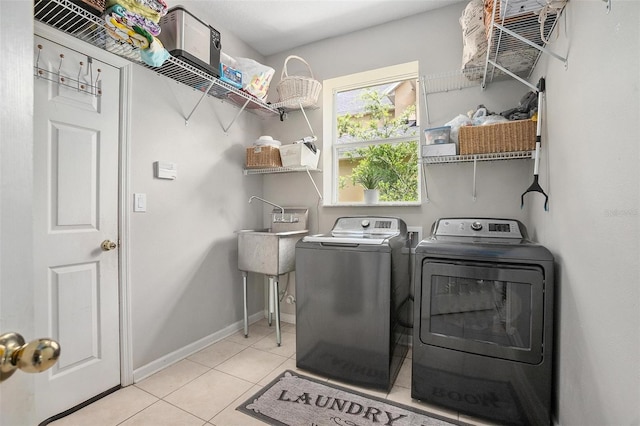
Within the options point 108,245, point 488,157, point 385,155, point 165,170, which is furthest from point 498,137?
point 108,245

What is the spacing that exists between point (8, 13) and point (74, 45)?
5.09 feet

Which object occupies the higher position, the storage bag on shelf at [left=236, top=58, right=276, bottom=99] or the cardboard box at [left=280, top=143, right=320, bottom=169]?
the storage bag on shelf at [left=236, top=58, right=276, bottom=99]

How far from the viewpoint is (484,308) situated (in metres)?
1.61

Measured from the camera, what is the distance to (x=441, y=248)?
167 cm

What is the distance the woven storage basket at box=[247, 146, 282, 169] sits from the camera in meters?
2.64

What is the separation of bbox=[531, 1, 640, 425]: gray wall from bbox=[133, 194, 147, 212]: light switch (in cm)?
235

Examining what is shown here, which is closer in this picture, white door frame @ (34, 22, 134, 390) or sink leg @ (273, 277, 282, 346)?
white door frame @ (34, 22, 134, 390)

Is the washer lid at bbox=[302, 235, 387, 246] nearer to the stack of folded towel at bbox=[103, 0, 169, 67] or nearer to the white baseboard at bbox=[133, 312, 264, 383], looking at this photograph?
the white baseboard at bbox=[133, 312, 264, 383]

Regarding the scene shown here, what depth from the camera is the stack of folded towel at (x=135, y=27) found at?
1440 millimetres

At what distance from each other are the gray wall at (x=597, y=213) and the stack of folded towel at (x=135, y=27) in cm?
197

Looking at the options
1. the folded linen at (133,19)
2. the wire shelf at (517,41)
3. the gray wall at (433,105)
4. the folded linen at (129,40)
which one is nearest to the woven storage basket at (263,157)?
the gray wall at (433,105)

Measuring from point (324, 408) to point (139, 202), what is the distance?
67.1 inches

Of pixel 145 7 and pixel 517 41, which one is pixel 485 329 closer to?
pixel 517 41

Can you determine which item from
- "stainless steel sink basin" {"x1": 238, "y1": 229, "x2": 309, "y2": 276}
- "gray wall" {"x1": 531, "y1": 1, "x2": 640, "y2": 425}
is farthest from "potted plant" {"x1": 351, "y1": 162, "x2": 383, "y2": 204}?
"gray wall" {"x1": 531, "y1": 1, "x2": 640, "y2": 425}
